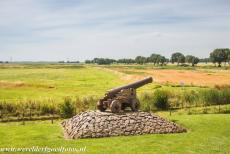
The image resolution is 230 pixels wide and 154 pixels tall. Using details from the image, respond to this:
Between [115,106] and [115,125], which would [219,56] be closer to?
[115,106]

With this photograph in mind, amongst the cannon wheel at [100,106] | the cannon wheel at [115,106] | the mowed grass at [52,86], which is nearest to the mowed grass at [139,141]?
the cannon wheel at [100,106]

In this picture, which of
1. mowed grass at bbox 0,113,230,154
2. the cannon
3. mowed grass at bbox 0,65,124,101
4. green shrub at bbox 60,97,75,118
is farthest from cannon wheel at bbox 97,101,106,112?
mowed grass at bbox 0,65,124,101

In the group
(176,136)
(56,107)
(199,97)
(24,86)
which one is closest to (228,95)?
(199,97)

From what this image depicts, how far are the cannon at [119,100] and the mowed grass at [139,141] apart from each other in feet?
9.94

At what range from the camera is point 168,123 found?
74.6ft

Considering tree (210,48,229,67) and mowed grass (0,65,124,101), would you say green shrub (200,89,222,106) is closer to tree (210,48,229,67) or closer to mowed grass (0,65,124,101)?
mowed grass (0,65,124,101)

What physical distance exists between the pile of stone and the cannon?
1.77 feet

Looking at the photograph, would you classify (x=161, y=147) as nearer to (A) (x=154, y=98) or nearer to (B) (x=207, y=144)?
(B) (x=207, y=144)

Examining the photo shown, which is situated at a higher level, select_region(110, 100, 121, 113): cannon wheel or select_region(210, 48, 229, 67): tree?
select_region(210, 48, 229, 67): tree

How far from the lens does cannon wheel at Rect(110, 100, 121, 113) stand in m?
23.0

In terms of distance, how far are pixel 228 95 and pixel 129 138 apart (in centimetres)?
2275

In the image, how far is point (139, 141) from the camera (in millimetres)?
19453

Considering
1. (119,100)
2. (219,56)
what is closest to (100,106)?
(119,100)

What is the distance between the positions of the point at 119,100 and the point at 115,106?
0.51 m
